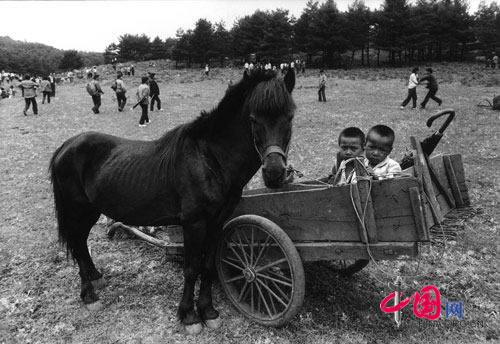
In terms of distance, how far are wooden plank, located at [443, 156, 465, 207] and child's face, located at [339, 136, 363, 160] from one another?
1.09 m

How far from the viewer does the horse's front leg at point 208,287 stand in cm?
413

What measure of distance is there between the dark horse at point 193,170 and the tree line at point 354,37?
61141 mm

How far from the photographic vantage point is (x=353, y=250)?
3582 millimetres

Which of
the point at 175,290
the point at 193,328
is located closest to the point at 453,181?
the point at 193,328

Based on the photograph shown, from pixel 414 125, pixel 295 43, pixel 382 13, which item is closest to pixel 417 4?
pixel 382 13

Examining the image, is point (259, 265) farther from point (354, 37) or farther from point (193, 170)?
point (354, 37)

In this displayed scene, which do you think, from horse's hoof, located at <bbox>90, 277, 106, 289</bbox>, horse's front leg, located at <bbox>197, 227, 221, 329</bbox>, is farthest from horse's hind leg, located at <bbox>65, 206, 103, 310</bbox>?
horse's front leg, located at <bbox>197, 227, 221, 329</bbox>

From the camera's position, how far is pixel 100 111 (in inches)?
855

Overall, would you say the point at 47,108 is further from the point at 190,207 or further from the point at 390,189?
the point at 390,189

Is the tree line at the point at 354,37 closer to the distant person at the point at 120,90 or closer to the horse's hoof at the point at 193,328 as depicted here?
the distant person at the point at 120,90

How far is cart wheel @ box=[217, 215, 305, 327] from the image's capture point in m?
3.60

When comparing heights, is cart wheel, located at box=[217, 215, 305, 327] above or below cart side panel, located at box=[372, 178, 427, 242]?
below

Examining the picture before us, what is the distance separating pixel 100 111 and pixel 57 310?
19247 mm

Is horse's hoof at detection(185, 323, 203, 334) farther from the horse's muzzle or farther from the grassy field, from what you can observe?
the horse's muzzle
